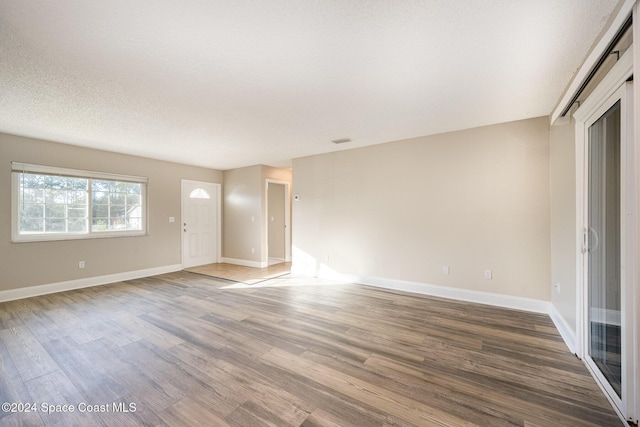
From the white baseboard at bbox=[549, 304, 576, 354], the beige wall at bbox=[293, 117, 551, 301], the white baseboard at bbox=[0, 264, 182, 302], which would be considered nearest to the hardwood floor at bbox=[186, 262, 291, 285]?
the white baseboard at bbox=[0, 264, 182, 302]

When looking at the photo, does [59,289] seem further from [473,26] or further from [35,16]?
[473,26]

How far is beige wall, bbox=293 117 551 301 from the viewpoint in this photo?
3299mm

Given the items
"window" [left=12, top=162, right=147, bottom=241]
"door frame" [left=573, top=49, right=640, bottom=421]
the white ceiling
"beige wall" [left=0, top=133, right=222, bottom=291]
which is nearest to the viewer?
"door frame" [left=573, top=49, right=640, bottom=421]

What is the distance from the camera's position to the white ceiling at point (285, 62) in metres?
1.58

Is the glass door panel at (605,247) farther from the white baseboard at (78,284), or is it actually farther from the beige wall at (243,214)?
the white baseboard at (78,284)

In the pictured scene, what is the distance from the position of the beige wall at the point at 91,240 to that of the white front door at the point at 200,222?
0.18 m

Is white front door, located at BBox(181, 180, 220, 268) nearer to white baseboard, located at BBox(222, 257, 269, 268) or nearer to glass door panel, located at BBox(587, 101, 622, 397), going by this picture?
white baseboard, located at BBox(222, 257, 269, 268)

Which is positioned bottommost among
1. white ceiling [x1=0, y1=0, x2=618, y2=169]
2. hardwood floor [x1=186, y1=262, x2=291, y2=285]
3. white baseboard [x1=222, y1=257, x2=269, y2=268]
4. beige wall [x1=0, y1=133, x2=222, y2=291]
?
hardwood floor [x1=186, y1=262, x2=291, y2=285]

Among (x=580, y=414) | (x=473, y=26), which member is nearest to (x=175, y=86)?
(x=473, y=26)

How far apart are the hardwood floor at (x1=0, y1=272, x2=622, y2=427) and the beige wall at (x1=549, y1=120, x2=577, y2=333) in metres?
0.40

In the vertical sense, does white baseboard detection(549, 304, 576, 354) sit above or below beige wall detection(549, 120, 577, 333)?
below

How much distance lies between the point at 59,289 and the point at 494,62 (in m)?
6.67

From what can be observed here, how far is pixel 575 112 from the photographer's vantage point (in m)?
2.28

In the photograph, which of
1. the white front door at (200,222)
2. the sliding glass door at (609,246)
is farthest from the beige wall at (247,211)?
the sliding glass door at (609,246)
